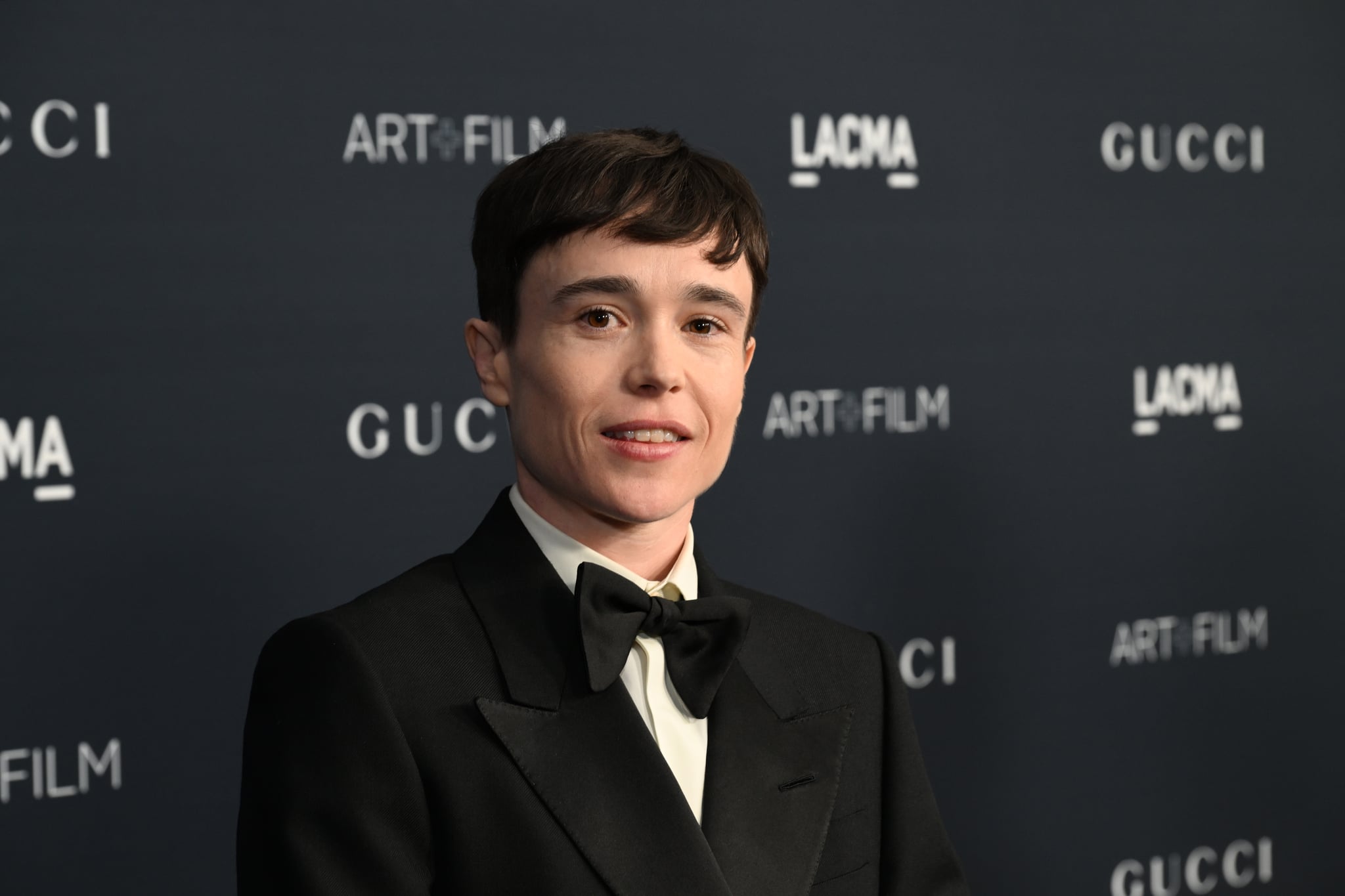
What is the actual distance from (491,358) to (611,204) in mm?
181

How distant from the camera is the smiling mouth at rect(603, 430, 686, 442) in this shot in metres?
1.17

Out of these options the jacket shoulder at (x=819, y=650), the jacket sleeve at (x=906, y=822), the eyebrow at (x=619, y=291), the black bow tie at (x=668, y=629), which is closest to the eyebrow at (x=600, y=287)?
the eyebrow at (x=619, y=291)

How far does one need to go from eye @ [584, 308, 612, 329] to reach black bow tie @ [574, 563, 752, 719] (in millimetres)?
182

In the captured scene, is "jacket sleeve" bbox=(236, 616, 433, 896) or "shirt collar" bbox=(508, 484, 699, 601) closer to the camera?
"jacket sleeve" bbox=(236, 616, 433, 896)

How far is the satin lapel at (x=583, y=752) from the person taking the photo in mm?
1100

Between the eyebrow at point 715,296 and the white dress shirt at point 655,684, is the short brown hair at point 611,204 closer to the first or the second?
the eyebrow at point 715,296

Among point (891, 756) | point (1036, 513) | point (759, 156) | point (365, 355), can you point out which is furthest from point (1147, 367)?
point (891, 756)

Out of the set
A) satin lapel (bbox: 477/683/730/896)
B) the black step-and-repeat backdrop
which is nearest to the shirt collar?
satin lapel (bbox: 477/683/730/896)

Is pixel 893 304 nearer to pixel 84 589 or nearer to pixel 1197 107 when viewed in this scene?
pixel 1197 107

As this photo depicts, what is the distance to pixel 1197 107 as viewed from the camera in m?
2.68

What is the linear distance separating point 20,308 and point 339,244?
41 centimetres

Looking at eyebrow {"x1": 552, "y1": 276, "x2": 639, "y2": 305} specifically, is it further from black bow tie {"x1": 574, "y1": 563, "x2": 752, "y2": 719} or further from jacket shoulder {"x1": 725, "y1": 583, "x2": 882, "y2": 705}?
jacket shoulder {"x1": 725, "y1": 583, "x2": 882, "y2": 705}

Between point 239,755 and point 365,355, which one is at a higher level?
point 365,355

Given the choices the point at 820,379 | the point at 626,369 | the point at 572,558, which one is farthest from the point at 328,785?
the point at 820,379
